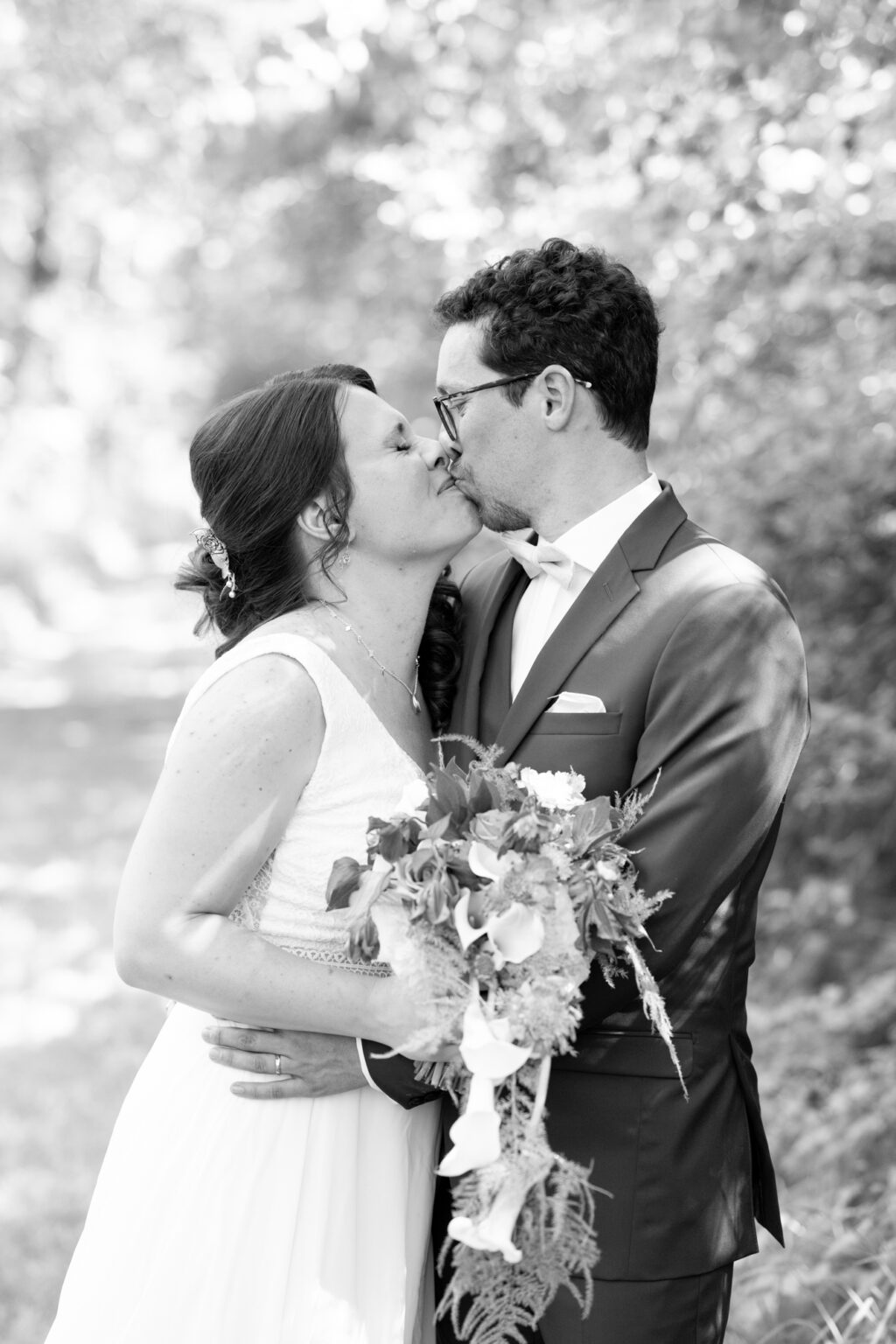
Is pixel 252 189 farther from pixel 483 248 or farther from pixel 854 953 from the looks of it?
pixel 854 953

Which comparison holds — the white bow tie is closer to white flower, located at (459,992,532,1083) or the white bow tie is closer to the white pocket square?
the white pocket square

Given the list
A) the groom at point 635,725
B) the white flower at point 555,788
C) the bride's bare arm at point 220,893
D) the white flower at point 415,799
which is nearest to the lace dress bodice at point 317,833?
the bride's bare arm at point 220,893

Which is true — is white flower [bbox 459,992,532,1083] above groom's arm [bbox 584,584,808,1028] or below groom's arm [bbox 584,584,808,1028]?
below

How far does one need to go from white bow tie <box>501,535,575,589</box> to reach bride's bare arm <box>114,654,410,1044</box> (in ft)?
2.25

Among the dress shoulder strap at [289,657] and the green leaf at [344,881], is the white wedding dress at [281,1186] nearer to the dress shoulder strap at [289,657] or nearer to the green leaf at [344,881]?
the dress shoulder strap at [289,657]

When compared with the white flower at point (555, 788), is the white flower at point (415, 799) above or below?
below

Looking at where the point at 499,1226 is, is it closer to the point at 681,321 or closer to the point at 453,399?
the point at 453,399

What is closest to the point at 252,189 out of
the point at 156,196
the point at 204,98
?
the point at 204,98

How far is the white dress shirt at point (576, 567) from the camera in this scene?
9.31 feet

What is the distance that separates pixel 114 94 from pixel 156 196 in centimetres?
180

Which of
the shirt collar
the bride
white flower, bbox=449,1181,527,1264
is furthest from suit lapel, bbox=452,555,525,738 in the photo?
white flower, bbox=449,1181,527,1264

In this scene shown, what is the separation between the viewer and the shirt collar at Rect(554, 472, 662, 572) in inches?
111

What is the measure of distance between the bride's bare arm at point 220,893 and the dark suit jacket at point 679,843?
0.21m

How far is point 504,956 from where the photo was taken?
6.70ft
